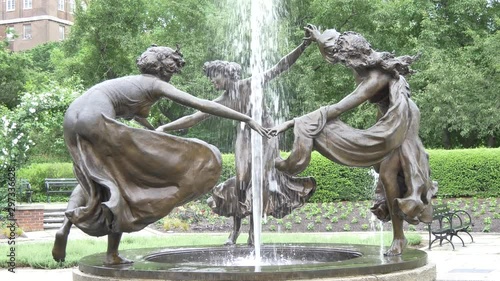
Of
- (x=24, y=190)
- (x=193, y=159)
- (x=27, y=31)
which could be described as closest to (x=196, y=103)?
(x=193, y=159)

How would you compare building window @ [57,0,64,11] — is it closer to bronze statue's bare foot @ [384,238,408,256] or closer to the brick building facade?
the brick building facade

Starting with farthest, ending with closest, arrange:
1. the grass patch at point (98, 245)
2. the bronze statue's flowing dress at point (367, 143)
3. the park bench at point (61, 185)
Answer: the park bench at point (61, 185), the grass patch at point (98, 245), the bronze statue's flowing dress at point (367, 143)

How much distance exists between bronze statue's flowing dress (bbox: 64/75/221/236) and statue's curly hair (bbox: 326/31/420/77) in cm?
171

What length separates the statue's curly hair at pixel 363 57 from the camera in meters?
6.86

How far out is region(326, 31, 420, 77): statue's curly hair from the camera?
686 cm

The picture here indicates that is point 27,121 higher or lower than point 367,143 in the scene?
higher

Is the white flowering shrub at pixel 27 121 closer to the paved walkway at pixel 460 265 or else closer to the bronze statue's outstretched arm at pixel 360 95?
the paved walkway at pixel 460 265

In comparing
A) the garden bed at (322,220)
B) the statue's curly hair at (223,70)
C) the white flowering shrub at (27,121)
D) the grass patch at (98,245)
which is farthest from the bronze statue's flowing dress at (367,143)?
the white flowering shrub at (27,121)

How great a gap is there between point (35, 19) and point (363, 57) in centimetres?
6106

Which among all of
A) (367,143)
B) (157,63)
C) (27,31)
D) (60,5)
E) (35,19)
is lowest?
(367,143)

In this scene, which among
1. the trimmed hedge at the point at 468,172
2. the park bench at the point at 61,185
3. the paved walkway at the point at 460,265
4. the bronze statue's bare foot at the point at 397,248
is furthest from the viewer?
the park bench at the point at 61,185

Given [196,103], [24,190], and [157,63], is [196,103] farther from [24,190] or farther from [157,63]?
[24,190]

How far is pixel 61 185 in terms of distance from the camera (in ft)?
87.7

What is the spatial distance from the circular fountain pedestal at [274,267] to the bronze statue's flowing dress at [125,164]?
0.43 m
